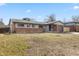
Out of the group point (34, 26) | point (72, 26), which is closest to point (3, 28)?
point (34, 26)

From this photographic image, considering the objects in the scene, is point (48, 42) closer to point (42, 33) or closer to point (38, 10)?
point (42, 33)

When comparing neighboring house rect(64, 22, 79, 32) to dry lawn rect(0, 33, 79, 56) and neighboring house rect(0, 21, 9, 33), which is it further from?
neighboring house rect(0, 21, 9, 33)

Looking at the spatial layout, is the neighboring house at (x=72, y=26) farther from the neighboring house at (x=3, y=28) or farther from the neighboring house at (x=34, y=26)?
the neighboring house at (x=3, y=28)

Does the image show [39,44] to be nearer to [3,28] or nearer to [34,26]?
[34,26]

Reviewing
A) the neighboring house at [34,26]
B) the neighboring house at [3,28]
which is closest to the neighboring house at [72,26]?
the neighboring house at [34,26]

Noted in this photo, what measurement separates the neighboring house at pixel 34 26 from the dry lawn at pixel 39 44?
0.05 metres

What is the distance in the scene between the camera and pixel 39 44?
2.80m

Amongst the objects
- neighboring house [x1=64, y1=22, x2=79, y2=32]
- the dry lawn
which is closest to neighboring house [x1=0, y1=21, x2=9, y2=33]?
the dry lawn

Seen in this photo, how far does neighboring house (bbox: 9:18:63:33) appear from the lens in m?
2.82

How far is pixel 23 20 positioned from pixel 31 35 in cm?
21

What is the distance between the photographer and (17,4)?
2.79 meters

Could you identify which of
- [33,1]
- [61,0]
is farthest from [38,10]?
[61,0]

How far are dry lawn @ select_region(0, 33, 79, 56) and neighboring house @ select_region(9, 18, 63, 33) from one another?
0.05m

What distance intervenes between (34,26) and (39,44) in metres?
0.23
